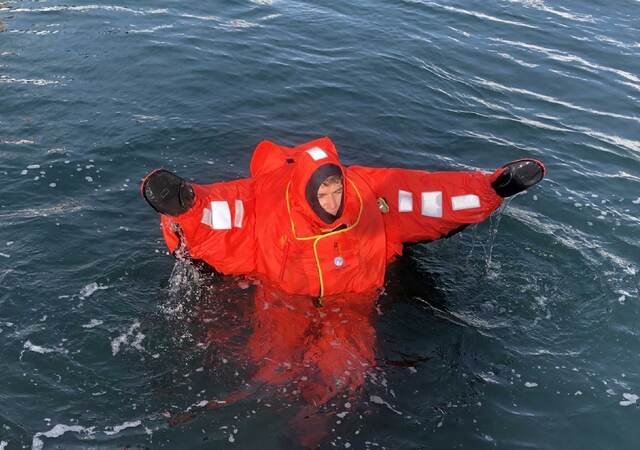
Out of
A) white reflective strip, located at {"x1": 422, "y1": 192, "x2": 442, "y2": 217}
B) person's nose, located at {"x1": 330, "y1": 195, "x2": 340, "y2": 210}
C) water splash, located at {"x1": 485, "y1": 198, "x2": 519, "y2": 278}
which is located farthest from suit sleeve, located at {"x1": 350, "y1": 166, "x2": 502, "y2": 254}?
person's nose, located at {"x1": 330, "y1": 195, "x2": 340, "y2": 210}

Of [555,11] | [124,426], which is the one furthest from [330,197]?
[555,11]

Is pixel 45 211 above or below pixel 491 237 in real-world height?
below

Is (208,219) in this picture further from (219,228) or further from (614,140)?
(614,140)

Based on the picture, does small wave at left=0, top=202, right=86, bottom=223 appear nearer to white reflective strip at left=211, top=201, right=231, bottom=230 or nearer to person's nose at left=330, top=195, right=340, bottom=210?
white reflective strip at left=211, top=201, right=231, bottom=230

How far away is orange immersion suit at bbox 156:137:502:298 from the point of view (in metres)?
5.42

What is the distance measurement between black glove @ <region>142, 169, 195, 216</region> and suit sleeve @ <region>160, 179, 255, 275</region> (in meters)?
0.12

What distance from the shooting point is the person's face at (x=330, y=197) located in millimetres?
5238

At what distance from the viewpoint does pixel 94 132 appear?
8602mm

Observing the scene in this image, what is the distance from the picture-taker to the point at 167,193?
491 cm

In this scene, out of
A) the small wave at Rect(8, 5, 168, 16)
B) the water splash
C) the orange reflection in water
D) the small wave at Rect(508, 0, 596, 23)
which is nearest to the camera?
the orange reflection in water

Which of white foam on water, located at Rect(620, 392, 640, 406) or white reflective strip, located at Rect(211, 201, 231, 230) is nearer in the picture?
white foam on water, located at Rect(620, 392, 640, 406)

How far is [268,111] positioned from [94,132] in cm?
277

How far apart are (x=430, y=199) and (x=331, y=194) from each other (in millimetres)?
1316

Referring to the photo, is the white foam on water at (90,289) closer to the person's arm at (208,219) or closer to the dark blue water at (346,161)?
the dark blue water at (346,161)
